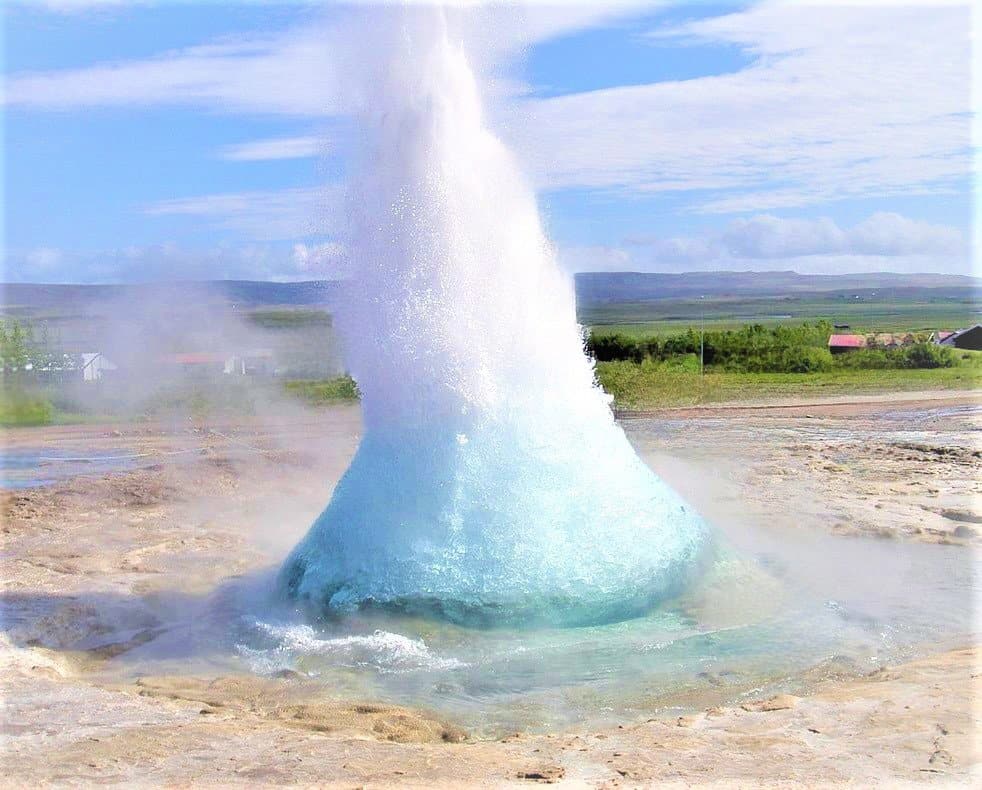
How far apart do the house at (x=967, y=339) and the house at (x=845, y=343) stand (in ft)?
7.62

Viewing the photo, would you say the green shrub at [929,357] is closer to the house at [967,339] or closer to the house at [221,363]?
the house at [967,339]

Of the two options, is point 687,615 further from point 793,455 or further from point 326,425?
point 326,425

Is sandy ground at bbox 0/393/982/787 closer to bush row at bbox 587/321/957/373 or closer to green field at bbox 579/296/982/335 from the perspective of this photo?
bush row at bbox 587/321/957/373

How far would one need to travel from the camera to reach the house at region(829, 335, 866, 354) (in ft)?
108

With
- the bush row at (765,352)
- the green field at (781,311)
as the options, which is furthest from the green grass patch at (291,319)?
the green field at (781,311)

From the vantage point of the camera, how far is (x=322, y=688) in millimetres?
6637

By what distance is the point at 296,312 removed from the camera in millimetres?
28312

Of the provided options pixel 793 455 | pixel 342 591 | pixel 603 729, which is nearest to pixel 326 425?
pixel 793 455

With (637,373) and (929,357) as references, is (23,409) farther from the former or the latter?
(929,357)

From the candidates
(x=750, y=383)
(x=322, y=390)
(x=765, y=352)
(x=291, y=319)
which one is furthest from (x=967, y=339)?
(x=322, y=390)

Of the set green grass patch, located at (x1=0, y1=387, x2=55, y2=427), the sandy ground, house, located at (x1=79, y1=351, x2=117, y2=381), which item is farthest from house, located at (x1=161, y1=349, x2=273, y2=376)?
the sandy ground

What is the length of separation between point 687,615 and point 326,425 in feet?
42.9

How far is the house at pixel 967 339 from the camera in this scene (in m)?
32.2

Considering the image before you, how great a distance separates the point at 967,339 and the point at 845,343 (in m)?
3.62
